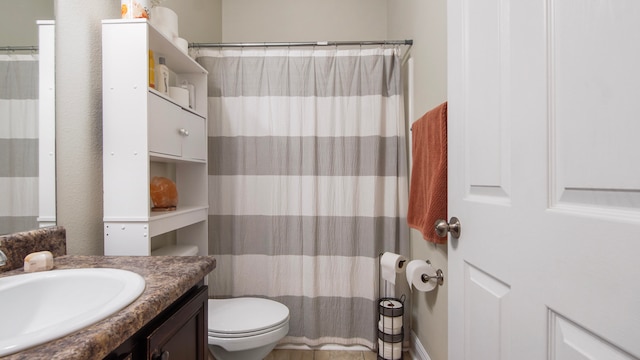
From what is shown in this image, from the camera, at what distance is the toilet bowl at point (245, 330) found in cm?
129

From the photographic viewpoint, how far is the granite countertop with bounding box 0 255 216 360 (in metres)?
0.41

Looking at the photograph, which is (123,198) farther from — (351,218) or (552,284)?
(552,284)

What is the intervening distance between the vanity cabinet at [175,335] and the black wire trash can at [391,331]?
1.05 meters

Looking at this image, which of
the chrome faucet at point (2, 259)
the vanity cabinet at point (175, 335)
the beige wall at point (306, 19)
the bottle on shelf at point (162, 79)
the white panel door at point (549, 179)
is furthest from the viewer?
the beige wall at point (306, 19)

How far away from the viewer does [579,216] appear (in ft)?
1.47

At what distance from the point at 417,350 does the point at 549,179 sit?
4.93 ft

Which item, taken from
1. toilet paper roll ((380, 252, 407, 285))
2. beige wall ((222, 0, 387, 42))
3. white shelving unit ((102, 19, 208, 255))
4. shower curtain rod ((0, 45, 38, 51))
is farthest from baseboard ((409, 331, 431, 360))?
beige wall ((222, 0, 387, 42))

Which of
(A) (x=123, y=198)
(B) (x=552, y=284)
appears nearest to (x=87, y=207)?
(A) (x=123, y=198)

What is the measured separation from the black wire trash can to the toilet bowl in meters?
0.57

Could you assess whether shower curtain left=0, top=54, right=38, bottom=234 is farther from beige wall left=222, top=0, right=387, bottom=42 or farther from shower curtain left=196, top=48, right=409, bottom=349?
beige wall left=222, top=0, right=387, bottom=42

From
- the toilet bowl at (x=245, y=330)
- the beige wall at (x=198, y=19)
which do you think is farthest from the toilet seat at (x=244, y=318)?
the beige wall at (x=198, y=19)

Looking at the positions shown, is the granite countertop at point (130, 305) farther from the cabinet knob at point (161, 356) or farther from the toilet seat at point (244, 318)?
the toilet seat at point (244, 318)

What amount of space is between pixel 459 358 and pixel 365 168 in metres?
1.13

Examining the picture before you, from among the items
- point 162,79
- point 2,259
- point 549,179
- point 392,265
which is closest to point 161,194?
point 162,79
